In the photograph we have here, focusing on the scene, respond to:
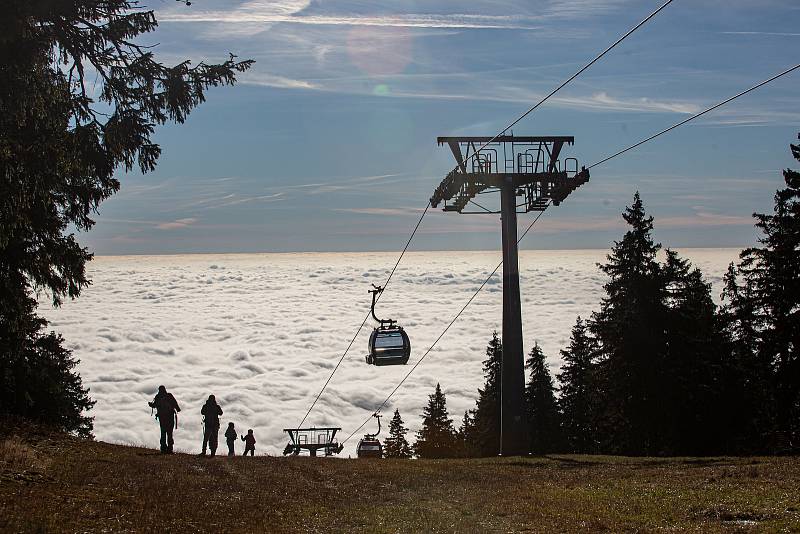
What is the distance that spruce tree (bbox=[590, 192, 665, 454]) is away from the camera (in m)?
51.9

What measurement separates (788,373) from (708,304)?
12907mm

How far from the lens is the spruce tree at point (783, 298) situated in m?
47.2

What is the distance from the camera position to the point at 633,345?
172 ft

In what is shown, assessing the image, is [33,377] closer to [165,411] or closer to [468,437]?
[165,411]

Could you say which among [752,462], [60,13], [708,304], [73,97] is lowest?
[752,462]

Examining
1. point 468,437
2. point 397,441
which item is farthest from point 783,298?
point 397,441

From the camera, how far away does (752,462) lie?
26.7 m

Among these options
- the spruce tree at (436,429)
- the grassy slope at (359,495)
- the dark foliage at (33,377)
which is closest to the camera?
the grassy slope at (359,495)

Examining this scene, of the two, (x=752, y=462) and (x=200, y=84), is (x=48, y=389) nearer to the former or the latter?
(x=200, y=84)

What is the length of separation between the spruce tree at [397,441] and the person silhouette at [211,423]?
9214 cm

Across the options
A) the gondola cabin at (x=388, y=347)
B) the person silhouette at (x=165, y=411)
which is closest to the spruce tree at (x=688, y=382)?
the gondola cabin at (x=388, y=347)

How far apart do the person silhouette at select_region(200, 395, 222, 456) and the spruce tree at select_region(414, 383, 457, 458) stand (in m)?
83.7

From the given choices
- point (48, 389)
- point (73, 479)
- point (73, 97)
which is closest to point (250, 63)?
point (73, 97)

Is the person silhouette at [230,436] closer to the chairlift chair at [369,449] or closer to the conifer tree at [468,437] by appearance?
the chairlift chair at [369,449]
